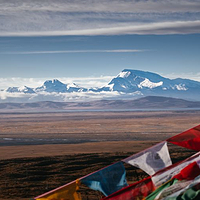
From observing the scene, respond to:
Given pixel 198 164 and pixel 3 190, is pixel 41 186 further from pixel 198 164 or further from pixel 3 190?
pixel 198 164

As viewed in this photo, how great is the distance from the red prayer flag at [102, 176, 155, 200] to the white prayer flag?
1.65 feet

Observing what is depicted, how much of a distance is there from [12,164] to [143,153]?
2429 cm

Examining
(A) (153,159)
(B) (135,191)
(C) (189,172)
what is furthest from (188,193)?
(A) (153,159)

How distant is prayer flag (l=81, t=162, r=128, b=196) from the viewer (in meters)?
8.12

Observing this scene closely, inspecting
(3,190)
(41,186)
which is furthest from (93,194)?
(3,190)

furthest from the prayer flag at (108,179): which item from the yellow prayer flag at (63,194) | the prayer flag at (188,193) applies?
the prayer flag at (188,193)

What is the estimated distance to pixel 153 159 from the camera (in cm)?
845

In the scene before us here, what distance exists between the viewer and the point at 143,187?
7867mm

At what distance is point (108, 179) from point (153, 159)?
1074mm

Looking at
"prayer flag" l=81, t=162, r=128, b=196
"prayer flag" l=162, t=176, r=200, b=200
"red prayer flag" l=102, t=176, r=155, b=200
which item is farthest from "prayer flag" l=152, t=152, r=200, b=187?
"prayer flag" l=162, t=176, r=200, b=200

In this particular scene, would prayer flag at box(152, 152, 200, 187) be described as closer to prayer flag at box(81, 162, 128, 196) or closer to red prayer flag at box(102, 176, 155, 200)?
red prayer flag at box(102, 176, 155, 200)

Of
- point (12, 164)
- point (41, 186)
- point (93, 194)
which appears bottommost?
point (93, 194)

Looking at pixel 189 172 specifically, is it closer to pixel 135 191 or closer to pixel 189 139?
pixel 135 191

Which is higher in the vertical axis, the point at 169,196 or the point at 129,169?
the point at 129,169
